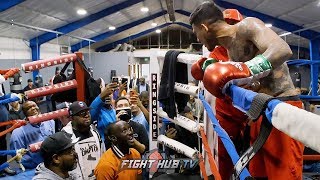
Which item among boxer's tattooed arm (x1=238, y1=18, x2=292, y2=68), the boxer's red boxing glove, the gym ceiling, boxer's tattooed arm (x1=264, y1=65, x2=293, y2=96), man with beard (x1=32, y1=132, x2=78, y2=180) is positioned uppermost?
the gym ceiling

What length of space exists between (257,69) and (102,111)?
2.92 meters

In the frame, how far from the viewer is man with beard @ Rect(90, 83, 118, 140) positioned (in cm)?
346

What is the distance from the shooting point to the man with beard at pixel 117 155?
9.18 ft

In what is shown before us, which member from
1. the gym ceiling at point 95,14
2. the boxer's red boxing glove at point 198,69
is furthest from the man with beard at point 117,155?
the gym ceiling at point 95,14

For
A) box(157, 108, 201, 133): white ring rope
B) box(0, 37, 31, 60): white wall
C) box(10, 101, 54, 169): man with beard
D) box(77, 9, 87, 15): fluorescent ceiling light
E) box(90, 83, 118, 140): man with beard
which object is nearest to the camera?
box(157, 108, 201, 133): white ring rope

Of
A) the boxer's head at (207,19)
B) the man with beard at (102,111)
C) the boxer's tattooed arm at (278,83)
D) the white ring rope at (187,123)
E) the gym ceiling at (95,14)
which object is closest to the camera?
the boxer's tattooed arm at (278,83)

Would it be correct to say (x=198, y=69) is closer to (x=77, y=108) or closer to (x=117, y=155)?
(x=117, y=155)

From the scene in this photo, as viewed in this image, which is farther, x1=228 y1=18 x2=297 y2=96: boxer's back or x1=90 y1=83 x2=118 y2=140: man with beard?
x1=90 y1=83 x2=118 y2=140: man with beard

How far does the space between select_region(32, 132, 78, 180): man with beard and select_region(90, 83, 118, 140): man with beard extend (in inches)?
46.1

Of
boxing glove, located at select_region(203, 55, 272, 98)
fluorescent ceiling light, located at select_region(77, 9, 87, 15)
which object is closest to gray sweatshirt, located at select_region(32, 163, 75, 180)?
boxing glove, located at select_region(203, 55, 272, 98)

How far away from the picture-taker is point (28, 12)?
9.29 m

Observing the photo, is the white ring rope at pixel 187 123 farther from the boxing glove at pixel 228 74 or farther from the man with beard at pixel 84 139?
the boxing glove at pixel 228 74

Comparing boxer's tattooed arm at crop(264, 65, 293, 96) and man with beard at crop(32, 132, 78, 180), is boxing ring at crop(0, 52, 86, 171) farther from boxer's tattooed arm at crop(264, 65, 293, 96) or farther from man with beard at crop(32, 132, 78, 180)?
boxer's tattooed arm at crop(264, 65, 293, 96)

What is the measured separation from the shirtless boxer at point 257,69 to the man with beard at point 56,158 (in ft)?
3.63
